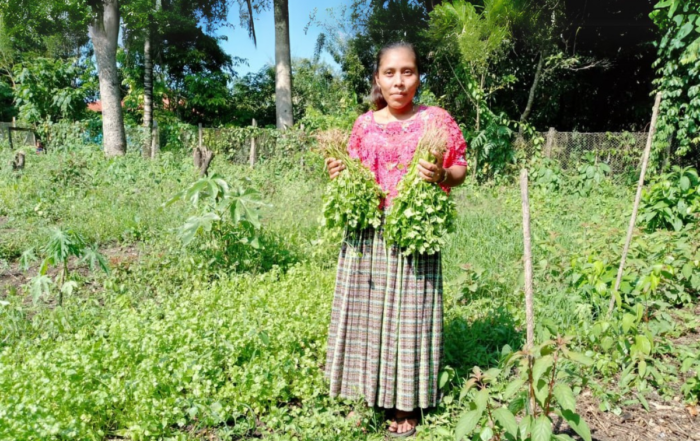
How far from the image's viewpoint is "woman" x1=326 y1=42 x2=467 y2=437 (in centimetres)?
215

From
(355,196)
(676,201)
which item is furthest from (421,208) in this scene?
(676,201)

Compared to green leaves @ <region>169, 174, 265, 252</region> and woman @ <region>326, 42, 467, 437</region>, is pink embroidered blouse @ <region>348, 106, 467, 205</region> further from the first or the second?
green leaves @ <region>169, 174, 265, 252</region>

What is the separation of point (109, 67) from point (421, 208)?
10675 mm

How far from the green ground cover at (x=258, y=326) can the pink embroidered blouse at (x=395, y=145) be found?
37 cm

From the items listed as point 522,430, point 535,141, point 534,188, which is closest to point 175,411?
point 522,430

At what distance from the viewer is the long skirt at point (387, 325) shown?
2158 mm

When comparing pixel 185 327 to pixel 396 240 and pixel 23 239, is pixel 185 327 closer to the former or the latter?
pixel 396 240

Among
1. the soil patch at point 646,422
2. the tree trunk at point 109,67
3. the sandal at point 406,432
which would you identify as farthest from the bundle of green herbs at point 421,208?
the tree trunk at point 109,67

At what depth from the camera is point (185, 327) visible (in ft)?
8.79

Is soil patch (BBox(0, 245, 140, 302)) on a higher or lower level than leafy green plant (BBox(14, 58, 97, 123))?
lower

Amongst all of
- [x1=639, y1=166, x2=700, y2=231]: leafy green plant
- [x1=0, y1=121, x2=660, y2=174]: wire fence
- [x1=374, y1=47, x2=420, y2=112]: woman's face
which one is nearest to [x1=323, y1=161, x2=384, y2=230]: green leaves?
[x1=374, y1=47, x2=420, y2=112]: woman's face

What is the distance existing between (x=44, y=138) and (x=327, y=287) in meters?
10.7

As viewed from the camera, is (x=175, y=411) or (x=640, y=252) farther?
(x=640, y=252)

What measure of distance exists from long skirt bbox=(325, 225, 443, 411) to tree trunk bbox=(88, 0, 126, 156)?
9654 mm
